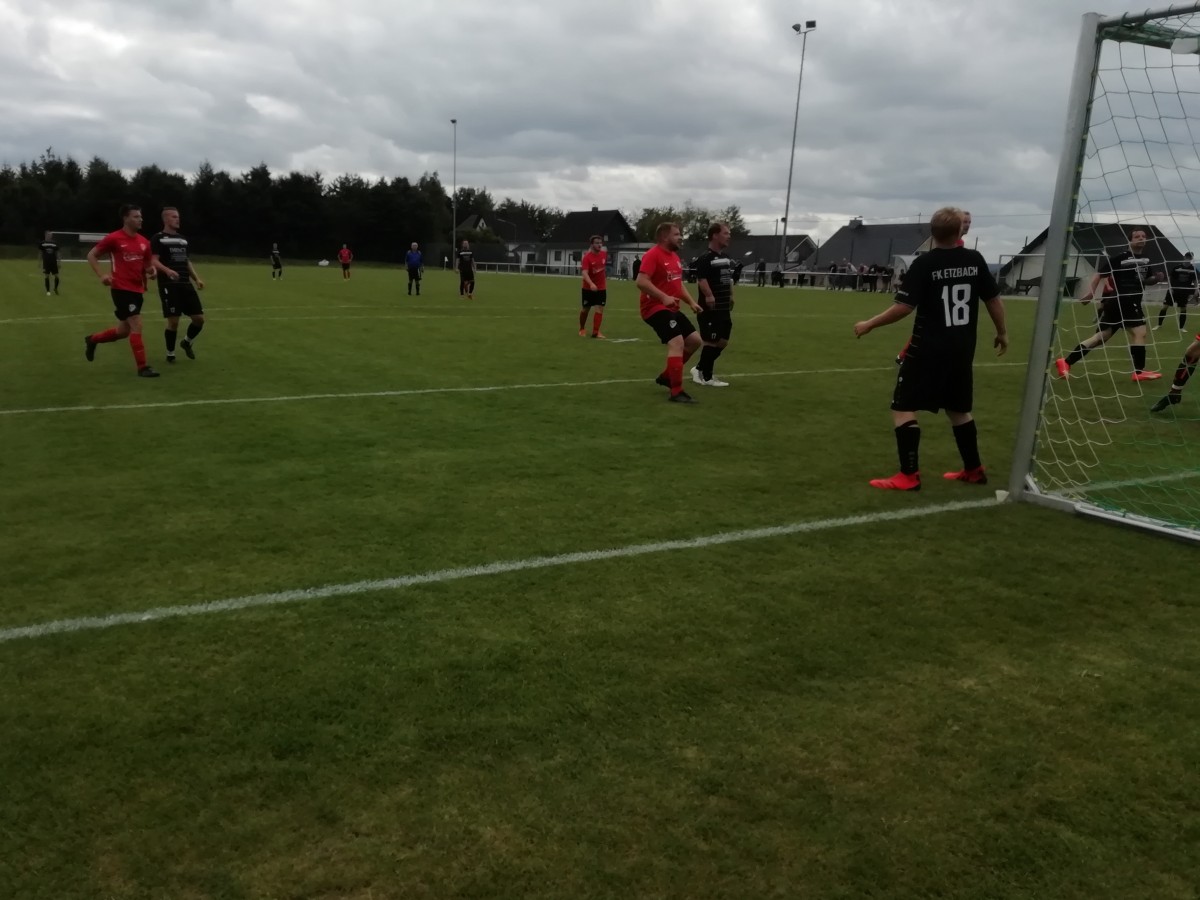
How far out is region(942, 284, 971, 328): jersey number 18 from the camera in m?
5.93

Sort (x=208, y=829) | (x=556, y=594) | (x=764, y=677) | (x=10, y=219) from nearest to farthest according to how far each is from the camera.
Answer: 1. (x=208, y=829)
2. (x=764, y=677)
3. (x=556, y=594)
4. (x=10, y=219)

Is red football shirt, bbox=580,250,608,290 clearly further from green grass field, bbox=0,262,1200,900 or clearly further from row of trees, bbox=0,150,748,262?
row of trees, bbox=0,150,748,262

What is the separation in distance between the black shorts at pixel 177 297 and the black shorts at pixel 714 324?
6580 millimetres

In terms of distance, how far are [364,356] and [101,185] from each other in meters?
73.2

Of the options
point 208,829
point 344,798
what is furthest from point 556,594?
point 208,829

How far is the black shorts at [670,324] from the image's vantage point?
31.4 feet

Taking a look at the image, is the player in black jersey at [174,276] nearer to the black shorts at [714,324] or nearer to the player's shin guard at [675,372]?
the player's shin guard at [675,372]

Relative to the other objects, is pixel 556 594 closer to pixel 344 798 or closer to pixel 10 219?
pixel 344 798

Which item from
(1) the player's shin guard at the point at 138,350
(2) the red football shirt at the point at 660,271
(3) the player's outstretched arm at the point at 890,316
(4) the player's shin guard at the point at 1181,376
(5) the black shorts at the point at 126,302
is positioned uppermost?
(2) the red football shirt at the point at 660,271

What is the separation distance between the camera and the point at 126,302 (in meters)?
10.5

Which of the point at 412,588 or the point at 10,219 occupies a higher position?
the point at 10,219

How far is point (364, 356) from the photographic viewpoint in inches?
514

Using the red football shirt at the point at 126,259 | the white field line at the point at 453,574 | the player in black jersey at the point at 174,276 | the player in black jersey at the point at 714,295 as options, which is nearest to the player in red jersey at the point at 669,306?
the player in black jersey at the point at 714,295

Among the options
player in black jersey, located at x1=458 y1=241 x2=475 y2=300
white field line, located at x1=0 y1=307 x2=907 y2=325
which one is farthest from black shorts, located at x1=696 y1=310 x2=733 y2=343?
player in black jersey, located at x1=458 y1=241 x2=475 y2=300
